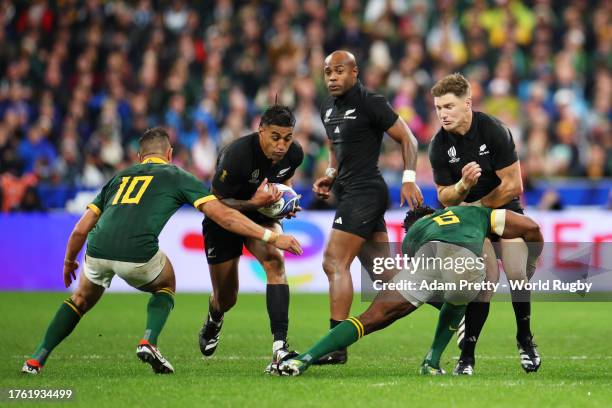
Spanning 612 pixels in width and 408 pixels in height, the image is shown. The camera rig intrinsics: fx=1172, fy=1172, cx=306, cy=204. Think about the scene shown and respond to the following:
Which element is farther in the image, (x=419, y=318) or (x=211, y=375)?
(x=419, y=318)

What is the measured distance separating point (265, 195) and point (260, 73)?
1204cm

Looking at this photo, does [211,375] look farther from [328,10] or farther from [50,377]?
[328,10]

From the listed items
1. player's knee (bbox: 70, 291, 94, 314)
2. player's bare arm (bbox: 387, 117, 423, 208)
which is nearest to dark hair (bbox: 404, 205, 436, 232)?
player's bare arm (bbox: 387, 117, 423, 208)

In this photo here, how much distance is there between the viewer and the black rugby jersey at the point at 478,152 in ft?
30.2

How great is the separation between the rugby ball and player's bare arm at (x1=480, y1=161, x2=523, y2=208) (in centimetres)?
160

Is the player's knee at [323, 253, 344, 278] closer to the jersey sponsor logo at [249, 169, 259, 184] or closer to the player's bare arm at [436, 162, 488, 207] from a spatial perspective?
the jersey sponsor logo at [249, 169, 259, 184]

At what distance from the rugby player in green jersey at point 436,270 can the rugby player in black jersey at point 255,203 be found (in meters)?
0.57

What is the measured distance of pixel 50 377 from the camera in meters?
8.39

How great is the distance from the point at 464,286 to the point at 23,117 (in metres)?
12.9

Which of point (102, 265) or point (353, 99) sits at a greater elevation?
point (353, 99)

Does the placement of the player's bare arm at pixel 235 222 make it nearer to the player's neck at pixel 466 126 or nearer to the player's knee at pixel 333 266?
the player's knee at pixel 333 266

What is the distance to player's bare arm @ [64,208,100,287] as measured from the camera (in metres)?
8.68

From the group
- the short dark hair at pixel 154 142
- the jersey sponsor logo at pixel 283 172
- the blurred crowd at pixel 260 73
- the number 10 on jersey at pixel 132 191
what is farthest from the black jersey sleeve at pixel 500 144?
the blurred crowd at pixel 260 73

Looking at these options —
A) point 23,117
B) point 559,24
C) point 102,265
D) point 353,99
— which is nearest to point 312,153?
point 23,117
